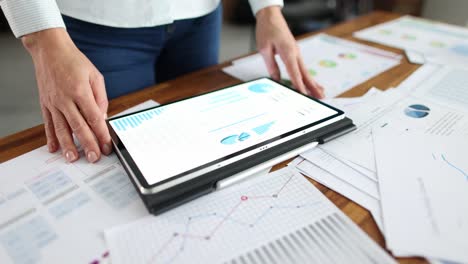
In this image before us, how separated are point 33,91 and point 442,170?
217cm

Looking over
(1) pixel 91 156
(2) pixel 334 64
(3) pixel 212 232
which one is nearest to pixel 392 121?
(2) pixel 334 64

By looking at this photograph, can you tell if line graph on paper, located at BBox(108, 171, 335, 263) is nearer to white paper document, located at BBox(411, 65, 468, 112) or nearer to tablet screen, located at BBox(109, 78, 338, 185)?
tablet screen, located at BBox(109, 78, 338, 185)

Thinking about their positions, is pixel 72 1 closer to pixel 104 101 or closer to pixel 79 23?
pixel 79 23

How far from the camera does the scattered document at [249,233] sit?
35 centimetres

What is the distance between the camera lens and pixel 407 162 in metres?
0.49

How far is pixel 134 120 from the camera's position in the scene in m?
0.54

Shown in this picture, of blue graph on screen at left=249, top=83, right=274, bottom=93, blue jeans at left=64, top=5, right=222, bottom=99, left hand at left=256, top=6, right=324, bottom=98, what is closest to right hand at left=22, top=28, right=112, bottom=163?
blue jeans at left=64, top=5, right=222, bottom=99

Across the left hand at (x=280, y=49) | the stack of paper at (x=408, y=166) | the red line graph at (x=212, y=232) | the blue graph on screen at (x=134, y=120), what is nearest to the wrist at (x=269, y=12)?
the left hand at (x=280, y=49)

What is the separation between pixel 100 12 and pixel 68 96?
0.79 ft

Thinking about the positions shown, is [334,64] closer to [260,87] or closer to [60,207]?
[260,87]

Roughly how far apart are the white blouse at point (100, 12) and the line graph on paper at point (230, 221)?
0.37 metres

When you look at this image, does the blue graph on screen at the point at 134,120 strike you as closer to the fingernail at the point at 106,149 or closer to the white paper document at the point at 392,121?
the fingernail at the point at 106,149

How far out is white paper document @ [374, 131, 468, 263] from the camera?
14.2 inches

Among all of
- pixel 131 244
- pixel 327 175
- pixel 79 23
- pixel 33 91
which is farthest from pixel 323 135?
pixel 33 91
